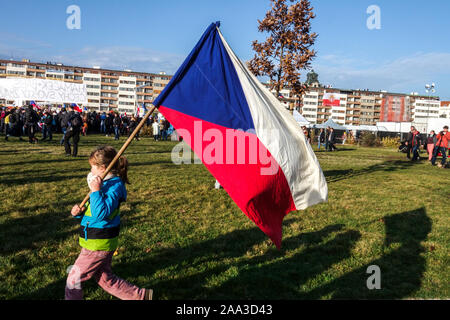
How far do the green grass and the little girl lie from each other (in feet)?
2.00

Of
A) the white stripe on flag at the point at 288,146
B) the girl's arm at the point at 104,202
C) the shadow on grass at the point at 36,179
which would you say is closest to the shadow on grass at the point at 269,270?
the white stripe on flag at the point at 288,146

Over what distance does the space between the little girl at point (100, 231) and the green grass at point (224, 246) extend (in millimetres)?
611

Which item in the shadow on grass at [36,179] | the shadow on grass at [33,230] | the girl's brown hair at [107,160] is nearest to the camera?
the girl's brown hair at [107,160]

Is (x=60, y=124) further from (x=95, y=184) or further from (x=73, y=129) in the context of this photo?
(x=95, y=184)

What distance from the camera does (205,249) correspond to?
5.50 meters

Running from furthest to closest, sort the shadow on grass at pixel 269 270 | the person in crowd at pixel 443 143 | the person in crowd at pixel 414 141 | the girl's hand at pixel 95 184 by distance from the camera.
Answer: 1. the person in crowd at pixel 414 141
2. the person in crowd at pixel 443 143
3. the shadow on grass at pixel 269 270
4. the girl's hand at pixel 95 184

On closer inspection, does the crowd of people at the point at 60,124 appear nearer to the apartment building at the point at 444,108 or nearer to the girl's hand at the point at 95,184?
the girl's hand at the point at 95,184

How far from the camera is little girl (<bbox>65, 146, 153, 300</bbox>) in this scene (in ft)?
10.7

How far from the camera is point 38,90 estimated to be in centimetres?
3089

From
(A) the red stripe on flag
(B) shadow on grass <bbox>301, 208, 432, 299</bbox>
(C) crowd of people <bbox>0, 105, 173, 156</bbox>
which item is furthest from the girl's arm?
(C) crowd of people <bbox>0, 105, 173, 156</bbox>

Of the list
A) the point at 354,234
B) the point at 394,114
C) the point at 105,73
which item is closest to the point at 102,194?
the point at 354,234

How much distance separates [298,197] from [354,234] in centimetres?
305

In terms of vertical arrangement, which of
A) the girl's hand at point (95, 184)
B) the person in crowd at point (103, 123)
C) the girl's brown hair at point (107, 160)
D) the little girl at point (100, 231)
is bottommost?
the little girl at point (100, 231)

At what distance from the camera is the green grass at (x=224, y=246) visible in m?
4.30
